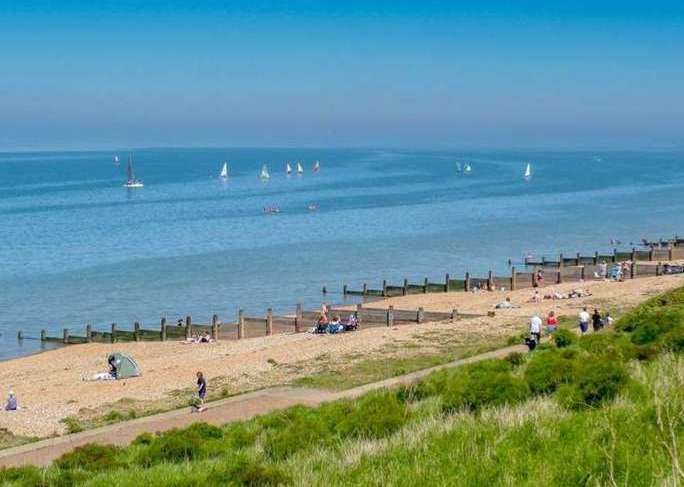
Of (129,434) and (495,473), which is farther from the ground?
(495,473)

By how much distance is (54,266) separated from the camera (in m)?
66.8

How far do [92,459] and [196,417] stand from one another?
545cm

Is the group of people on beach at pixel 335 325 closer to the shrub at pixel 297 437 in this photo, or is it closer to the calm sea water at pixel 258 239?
the calm sea water at pixel 258 239

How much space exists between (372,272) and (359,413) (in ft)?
154

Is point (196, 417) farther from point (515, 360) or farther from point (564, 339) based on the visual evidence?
point (564, 339)

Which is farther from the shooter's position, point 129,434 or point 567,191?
point 567,191

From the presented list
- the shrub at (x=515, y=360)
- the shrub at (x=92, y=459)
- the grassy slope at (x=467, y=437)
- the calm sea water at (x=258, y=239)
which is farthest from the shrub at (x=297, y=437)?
the calm sea water at (x=258, y=239)

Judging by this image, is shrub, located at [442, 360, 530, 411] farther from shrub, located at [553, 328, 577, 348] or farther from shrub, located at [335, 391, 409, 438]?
shrub, located at [553, 328, 577, 348]

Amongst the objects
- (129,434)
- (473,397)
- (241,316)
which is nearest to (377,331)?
(241,316)

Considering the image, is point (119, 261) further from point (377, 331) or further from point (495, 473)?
point (495, 473)

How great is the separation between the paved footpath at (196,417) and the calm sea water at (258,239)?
2267 centimetres

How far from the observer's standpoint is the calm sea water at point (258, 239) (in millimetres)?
53688

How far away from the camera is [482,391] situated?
52.1ft

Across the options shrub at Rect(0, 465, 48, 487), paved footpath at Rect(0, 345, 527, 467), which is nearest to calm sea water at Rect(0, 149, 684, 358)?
paved footpath at Rect(0, 345, 527, 467)
